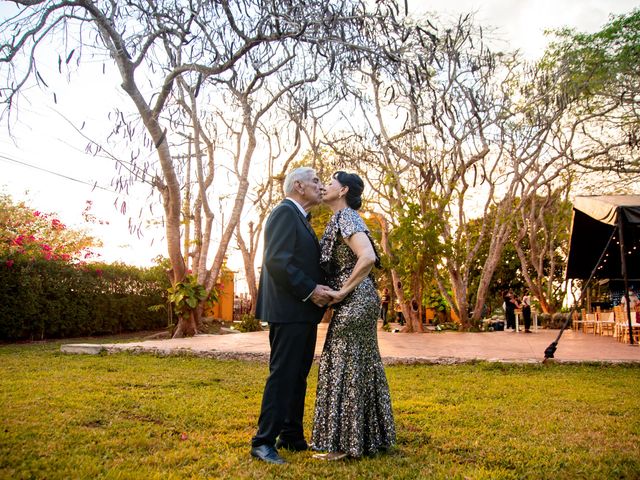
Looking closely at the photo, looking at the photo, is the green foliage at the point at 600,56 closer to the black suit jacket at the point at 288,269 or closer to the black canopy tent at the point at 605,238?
the black canopy tent at the point at 605,238

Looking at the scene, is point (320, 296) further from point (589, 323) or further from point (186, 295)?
point (589, 323)

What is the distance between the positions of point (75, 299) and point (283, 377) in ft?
39.2

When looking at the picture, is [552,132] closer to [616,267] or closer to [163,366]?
[616,267]

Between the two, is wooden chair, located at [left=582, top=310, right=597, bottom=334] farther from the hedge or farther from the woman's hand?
the woman's hand

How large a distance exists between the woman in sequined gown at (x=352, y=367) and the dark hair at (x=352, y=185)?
15 cm

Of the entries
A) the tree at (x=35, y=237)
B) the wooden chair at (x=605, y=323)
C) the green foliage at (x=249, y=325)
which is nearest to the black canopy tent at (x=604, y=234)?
the wooden chair at (x=605, y=323)

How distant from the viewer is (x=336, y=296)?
3.48m

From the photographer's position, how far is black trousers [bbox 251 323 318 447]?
3422 millimetres

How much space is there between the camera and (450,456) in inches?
137

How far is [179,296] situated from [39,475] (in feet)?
30.6

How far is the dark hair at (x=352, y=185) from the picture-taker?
3.79 meters

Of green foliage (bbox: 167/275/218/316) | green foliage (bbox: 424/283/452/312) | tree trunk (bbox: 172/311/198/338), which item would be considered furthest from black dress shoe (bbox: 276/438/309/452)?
green foliage (bbox: 424/283/452/312)

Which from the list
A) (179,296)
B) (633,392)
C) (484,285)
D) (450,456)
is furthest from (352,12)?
(484,285)

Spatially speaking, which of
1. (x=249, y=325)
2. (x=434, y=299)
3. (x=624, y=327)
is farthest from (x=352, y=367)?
(x=434, y=299)
